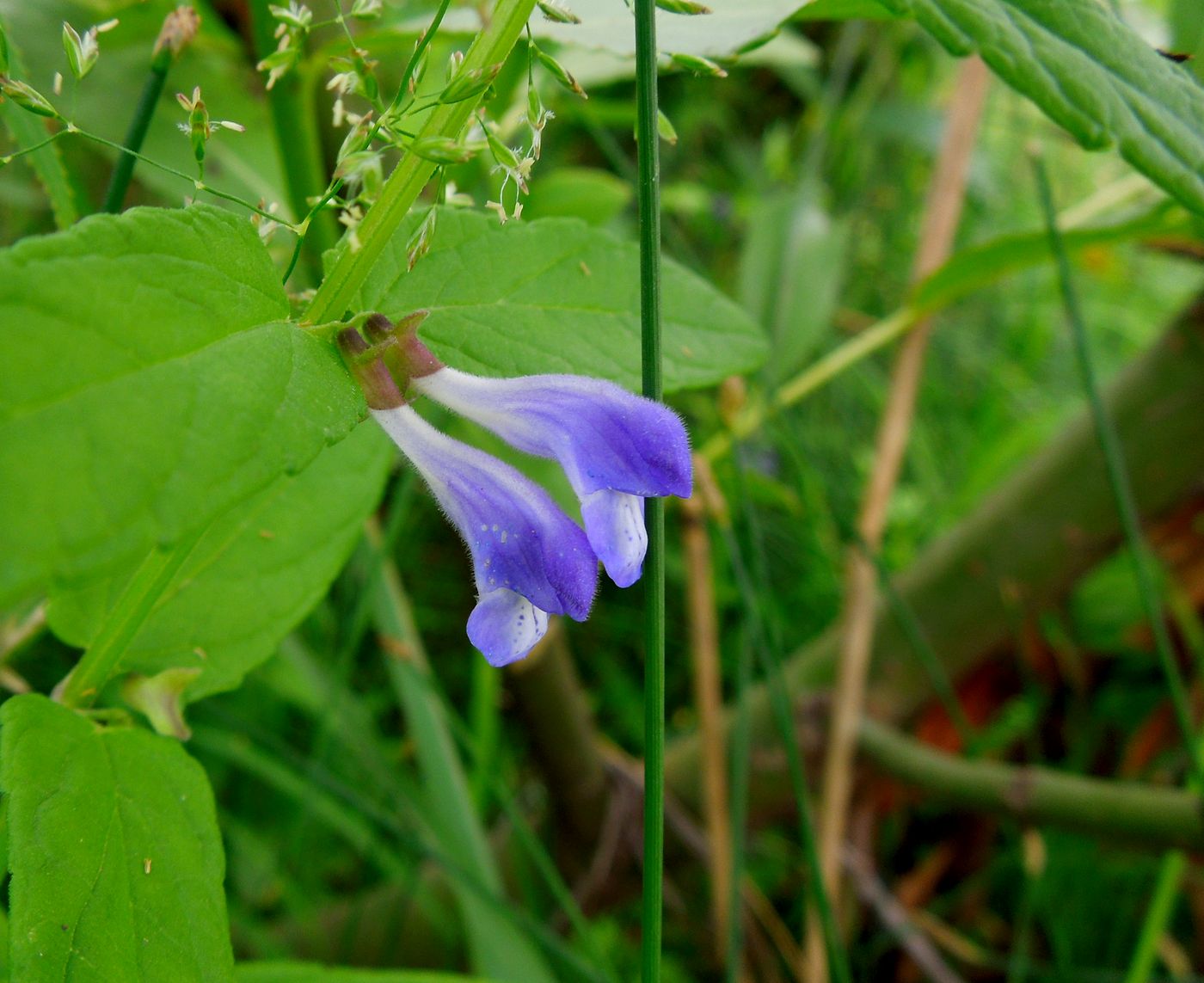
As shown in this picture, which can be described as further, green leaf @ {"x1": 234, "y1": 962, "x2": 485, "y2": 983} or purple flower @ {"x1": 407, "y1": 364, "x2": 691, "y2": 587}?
green leaf @ {"x1": 234, "y1": 962, "x2": 485, "y2": 983}

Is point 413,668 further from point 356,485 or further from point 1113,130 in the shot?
point 1113,130

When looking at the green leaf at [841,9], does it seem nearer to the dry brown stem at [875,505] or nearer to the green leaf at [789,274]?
the dry brown stem at [875,505]

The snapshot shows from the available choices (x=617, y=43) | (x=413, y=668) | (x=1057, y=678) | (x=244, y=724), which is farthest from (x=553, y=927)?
(x=617, y=43)

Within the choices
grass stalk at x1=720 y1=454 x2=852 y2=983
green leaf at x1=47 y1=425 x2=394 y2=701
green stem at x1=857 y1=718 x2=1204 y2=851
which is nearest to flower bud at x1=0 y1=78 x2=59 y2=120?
green leaf at x1=47 y1=425 x2=394 y2=701

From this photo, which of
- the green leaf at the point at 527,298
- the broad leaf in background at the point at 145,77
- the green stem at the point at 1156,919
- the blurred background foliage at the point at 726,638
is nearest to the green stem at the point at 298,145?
the blurred background foliage at the point at 726,638

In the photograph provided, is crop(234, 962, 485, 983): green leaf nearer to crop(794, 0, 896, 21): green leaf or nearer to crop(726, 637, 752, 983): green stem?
crop(726, 637, 752, 983): green stem
